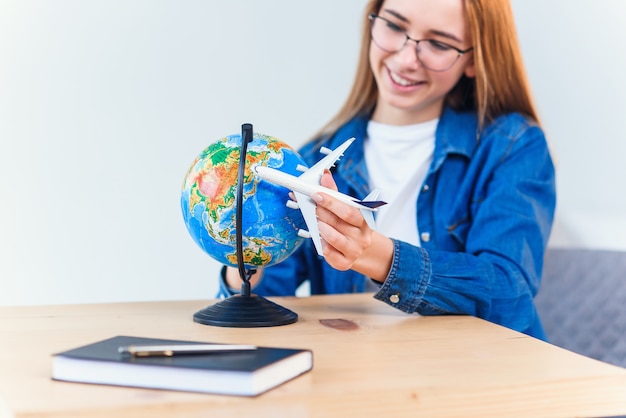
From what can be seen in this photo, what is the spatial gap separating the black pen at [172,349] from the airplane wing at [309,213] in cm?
38

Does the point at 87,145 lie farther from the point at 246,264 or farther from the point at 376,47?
the point at 246,264

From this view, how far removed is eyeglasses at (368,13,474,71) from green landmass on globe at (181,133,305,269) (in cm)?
70

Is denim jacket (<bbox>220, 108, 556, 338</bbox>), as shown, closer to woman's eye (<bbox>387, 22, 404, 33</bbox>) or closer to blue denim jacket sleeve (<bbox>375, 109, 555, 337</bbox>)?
blue denim jacket sleeve (<bbox>375, 109, 555, 337</bbox>)

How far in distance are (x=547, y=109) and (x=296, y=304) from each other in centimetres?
162

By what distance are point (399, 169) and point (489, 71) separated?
353 mm

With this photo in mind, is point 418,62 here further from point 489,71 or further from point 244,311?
point 244,311

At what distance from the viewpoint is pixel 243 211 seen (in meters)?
1.50

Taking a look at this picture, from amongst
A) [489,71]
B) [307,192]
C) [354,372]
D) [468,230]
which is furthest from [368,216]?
[489,71]

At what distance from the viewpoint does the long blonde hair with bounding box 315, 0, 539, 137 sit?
2.16 metres

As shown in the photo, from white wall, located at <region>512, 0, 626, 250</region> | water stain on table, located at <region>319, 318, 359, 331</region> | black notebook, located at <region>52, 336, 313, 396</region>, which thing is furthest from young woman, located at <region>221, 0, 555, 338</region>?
white wall, located at <region>512, 0, 626, 250</region>

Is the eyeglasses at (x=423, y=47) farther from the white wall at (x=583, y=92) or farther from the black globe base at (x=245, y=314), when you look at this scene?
the white wall at (x=583, y=92)

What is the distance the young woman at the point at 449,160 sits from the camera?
1.90 metres

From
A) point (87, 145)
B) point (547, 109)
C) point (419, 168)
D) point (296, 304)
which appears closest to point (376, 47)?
point (419, 168)

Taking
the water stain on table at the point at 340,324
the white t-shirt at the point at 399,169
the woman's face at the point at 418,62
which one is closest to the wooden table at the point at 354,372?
the water stain on table at the point at 340,324
